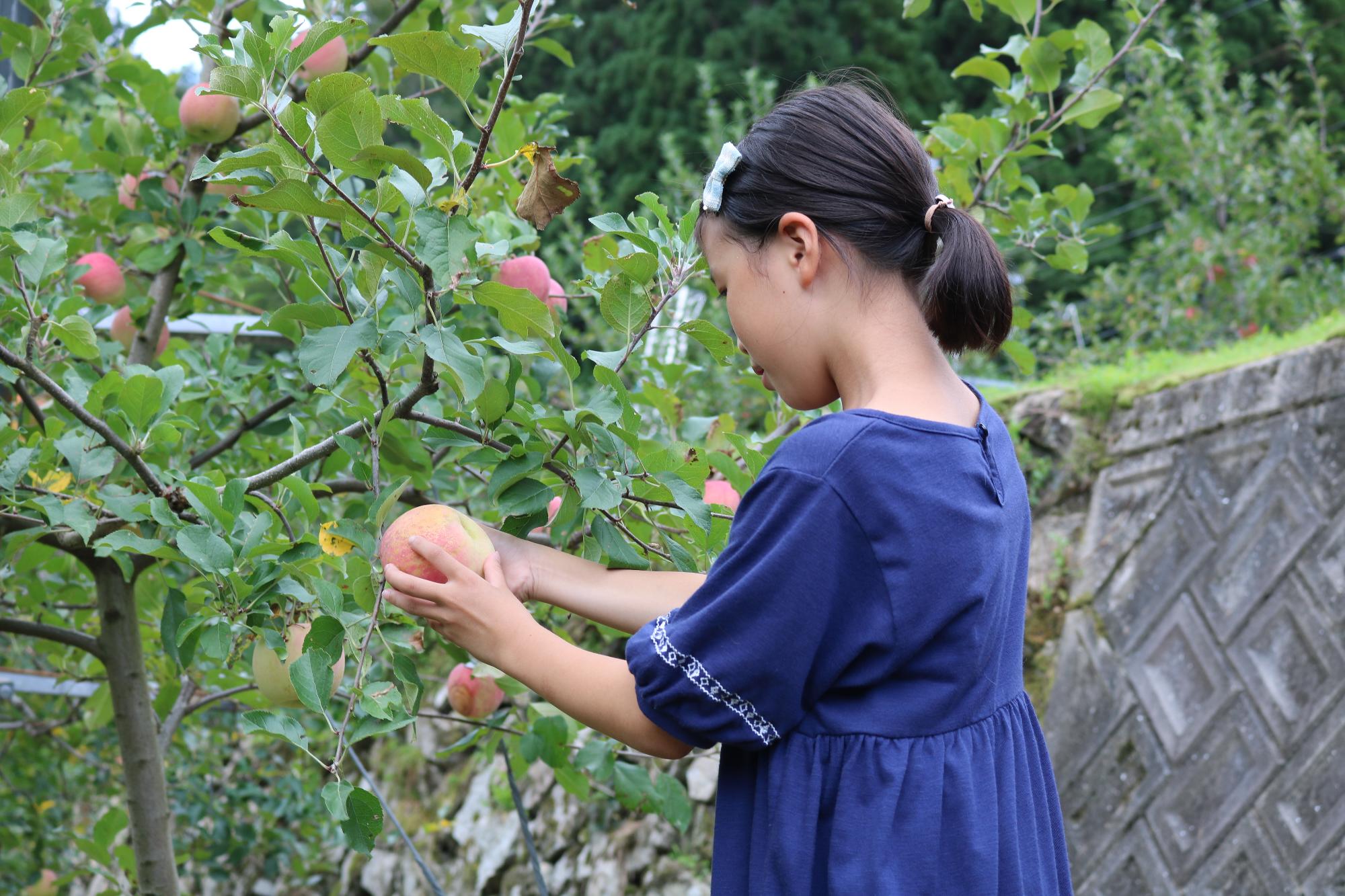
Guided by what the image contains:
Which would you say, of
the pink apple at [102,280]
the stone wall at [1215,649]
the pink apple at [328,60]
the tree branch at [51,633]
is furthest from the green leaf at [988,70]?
the stone wall at [1215,649]

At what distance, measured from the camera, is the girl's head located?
1057 mm

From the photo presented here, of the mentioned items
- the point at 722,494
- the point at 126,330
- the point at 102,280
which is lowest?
the point at 126,330

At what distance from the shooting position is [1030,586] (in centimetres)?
358

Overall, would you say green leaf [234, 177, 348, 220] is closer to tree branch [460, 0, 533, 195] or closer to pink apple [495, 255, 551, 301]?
tree branch [460, 0, 533, 195]

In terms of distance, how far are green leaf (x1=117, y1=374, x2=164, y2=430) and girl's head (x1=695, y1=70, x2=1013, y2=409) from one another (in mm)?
671

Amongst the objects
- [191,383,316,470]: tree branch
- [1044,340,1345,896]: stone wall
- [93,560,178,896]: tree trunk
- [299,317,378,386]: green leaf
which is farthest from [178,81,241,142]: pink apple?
[1044,340,1345,896]: stone wall

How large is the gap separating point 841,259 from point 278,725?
645mm

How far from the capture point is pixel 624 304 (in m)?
1.21

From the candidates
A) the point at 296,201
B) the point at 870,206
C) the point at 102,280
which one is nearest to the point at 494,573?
the point at 296,201

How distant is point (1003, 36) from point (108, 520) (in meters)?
8.19

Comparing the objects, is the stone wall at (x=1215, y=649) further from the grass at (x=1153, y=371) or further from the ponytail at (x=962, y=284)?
the ponytail at (x=962, y=284)

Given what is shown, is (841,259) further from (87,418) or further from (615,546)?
(87,418)

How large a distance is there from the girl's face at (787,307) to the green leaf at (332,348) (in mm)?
330

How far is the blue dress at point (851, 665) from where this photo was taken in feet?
3.03
